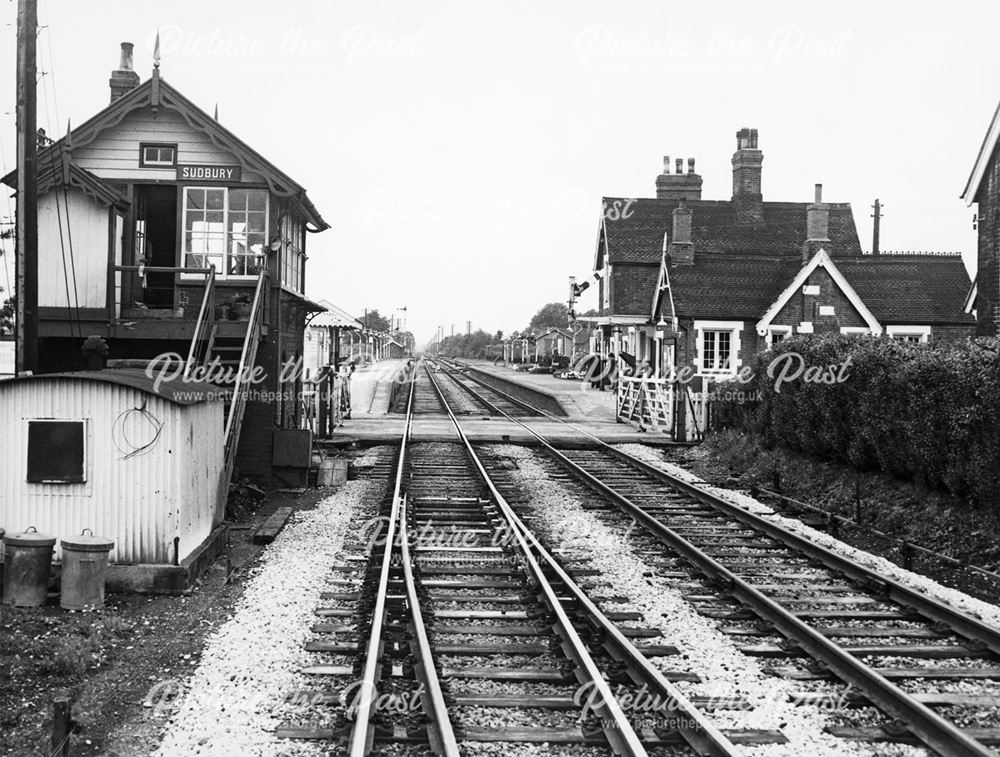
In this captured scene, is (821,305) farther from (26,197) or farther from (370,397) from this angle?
(26,197)

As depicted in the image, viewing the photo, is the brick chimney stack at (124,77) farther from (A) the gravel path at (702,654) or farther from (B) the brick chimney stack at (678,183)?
(B) the brick chimney stack at (678,183)

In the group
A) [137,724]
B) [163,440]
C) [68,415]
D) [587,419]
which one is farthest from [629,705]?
[587,419]

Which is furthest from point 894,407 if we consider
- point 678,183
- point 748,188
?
point 678,183

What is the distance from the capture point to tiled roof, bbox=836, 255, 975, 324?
1292 inches

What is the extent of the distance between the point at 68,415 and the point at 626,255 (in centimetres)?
3700

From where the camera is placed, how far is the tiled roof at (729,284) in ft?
107

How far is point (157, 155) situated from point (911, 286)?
26911mm

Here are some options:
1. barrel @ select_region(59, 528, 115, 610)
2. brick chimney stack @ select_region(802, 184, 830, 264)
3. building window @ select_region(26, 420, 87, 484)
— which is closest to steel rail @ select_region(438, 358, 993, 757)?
barrel @ select_region(59, 528, 115, 610)

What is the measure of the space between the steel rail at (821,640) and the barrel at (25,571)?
6093mm

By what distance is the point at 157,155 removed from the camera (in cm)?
1616

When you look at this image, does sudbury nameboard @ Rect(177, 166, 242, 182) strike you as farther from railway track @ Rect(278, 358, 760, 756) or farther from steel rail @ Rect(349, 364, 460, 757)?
steel rail @ Rect(349, 364, 460, 757)

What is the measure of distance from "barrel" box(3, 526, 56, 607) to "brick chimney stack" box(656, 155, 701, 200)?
4330 cm

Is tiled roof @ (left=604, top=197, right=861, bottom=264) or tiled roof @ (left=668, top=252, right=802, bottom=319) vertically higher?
tiled roof @ (left=604, top=197, right=861, bottom=264)

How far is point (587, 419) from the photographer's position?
2847 cm
